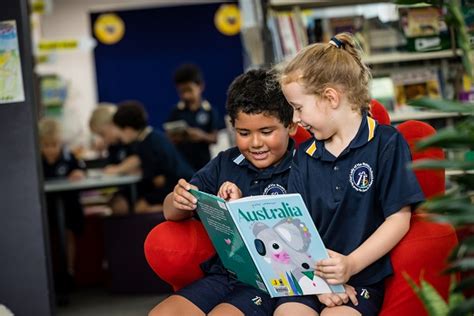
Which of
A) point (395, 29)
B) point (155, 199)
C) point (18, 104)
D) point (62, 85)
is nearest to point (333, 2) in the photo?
point (395, 29)

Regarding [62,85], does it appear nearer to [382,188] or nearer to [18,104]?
[18,104]

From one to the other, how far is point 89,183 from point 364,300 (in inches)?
123

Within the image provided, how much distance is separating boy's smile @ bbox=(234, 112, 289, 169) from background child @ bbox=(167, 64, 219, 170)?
361cm

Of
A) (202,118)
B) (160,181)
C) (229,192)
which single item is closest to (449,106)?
(229,192)

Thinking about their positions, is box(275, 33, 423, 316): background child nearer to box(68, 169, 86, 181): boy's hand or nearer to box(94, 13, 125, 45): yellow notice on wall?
box(68, 169, 86, 181): boy's hand

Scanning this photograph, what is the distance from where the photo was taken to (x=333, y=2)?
187 inches

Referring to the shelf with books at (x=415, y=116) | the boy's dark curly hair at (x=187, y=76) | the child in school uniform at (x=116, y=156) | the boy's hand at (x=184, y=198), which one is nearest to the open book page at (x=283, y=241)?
the boy's hand at (x=184, y=198)

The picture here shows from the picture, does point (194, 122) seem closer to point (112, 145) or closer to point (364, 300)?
point (112, 145)

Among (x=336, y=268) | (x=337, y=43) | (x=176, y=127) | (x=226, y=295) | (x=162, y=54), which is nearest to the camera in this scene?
(x=336, y=268)

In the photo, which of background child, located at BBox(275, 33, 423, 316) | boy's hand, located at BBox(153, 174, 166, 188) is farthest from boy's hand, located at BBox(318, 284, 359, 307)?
boy's hand, located at BBox(153, 174, 166, 188)

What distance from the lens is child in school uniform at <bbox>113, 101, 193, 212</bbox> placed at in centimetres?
527

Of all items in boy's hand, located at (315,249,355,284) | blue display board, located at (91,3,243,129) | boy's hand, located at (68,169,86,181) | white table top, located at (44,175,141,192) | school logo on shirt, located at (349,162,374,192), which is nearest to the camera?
boy's hand, located at (315,249,355,284)

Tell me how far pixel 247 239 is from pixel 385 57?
A: 2735 mm

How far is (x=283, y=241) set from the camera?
223 centimetres
